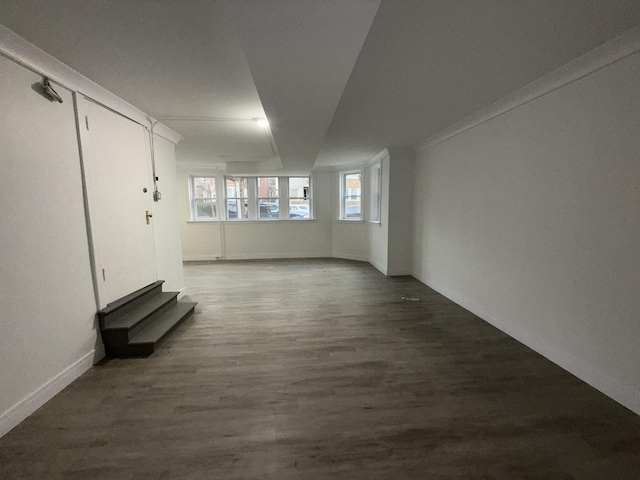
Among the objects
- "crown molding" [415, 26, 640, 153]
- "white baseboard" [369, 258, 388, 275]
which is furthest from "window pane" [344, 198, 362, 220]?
"crown molding" [415, 26, 640, 153]

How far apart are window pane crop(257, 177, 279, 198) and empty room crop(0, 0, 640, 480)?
3542mm

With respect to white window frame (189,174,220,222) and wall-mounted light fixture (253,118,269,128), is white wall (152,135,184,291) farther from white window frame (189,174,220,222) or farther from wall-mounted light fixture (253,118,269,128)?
white window frame (189,174,220,222)

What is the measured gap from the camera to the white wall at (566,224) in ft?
5.64

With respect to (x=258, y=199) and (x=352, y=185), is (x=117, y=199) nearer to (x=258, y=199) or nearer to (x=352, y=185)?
(x=258, y=199)

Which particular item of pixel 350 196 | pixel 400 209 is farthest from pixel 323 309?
pixel 350 196

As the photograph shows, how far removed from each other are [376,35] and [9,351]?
2888 millimetres

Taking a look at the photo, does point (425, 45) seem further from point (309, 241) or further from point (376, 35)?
point (309, 241)

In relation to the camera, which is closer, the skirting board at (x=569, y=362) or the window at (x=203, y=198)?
the skirting board at (x=569, y=362)

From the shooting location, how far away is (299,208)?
7.11 m

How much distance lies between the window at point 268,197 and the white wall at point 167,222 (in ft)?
10.3

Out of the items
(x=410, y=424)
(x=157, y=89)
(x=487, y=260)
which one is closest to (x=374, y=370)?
(x=410, y=424)

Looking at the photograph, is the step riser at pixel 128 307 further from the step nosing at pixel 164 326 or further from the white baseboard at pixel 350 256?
the white baseboard at pixel 350 256

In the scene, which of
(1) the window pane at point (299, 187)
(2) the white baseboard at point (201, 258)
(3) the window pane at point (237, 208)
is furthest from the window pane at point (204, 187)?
(1) the window pane at point (299, 187)

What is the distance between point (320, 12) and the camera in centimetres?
119
